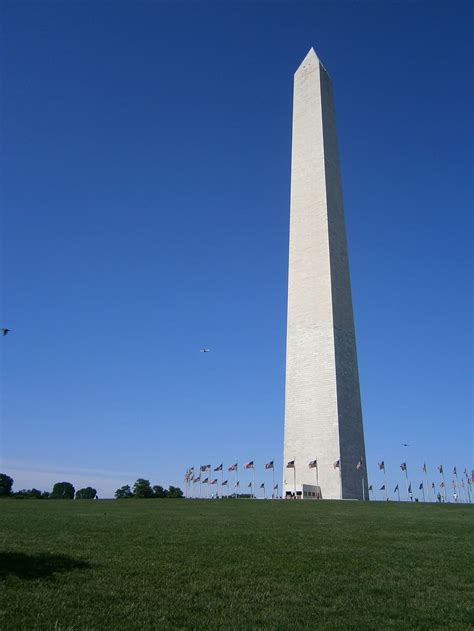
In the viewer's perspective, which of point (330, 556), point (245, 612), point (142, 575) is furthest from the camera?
point (330, 556)

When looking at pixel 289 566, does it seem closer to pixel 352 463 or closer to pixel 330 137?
pixel 352 463

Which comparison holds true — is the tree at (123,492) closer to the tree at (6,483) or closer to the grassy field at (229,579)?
the tree at (6,483)

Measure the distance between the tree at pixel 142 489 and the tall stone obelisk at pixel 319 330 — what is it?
10650 millimetres

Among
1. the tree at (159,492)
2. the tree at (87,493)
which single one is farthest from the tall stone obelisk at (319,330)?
the tree at (87,493)

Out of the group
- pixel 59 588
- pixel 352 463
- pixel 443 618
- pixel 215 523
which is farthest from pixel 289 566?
pixel 352 463

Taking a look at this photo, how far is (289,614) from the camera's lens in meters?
7.66

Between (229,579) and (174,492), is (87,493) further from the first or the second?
(229,579)

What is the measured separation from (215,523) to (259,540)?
4601 millimetres

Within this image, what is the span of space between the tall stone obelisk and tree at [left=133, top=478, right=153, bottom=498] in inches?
419

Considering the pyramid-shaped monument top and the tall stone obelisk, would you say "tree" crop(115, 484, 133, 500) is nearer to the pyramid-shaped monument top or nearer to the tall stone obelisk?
the tall stone obelisk

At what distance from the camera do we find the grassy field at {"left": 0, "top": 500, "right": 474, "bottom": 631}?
7.38 meters

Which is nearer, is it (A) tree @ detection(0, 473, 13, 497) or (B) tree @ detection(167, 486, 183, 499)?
(B) tree @ detection(167, 486, 183, 499)

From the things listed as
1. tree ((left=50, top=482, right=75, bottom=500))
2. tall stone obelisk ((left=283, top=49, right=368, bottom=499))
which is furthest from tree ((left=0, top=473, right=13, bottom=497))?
tall stone obelisk ((left=283, top=49, right=368, bottom=499))

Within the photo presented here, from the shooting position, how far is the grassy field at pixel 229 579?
291 inches
